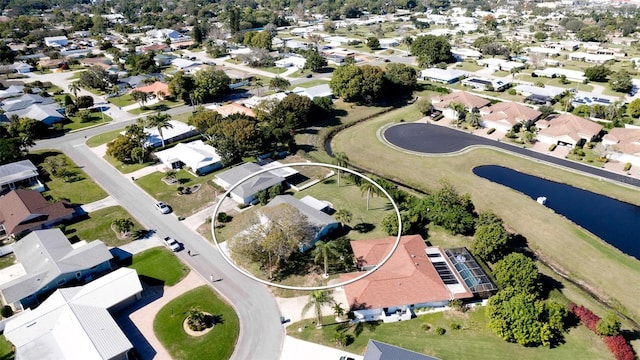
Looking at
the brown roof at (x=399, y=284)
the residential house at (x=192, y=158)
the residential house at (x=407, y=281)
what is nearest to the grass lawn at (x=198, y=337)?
the brown roof at (x=399, y=284)

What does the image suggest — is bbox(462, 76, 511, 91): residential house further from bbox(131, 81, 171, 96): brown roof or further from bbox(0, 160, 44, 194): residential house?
bbox(0, 160, 44, 194): residential house

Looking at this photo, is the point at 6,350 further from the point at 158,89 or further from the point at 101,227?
the point at 158,89

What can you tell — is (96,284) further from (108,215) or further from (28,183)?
(28,183)

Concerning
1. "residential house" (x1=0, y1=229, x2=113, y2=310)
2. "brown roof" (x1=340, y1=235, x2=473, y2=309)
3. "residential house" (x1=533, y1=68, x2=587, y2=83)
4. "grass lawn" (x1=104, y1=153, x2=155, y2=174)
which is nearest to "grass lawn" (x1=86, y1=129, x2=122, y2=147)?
"grass lawn" (x1=104, y1=153, x2=155, y2=174)

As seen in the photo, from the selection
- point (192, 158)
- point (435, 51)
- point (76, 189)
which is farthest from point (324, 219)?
point (435, 51)

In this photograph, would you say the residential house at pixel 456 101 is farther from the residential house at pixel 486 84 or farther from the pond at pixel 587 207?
the pond at pixel 587 207

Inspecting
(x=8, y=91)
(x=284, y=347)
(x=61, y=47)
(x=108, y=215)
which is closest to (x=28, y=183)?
(x=108, y=215)

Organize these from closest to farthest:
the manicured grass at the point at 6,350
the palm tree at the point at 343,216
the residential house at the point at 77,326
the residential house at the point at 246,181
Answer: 1. the residential house at the point at 77,326
2. the manicured grass at the point at 6,350
3. the palm tree at the point at 343,216
4. the residential house at the point at 246,181
